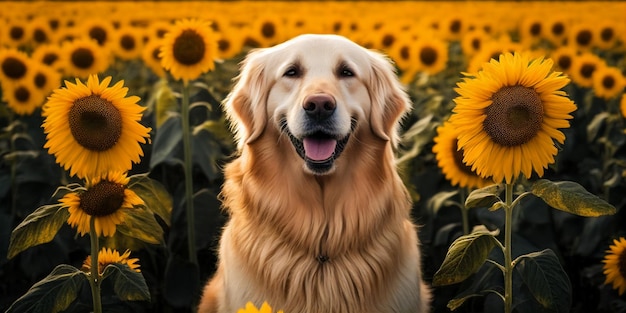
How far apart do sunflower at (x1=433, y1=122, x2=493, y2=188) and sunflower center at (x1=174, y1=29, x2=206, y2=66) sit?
1876mm

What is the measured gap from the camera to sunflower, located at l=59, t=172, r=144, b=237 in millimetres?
2965

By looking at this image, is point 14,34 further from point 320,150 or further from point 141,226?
point 320,150

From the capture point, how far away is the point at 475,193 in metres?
3.12

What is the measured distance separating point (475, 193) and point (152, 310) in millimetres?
2617

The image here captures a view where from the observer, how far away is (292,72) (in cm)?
356

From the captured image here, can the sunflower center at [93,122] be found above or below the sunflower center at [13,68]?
above

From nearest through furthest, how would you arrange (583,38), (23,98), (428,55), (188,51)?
1. (188,51)
2. (23,98)
3. (428,55)
4. (583,38)

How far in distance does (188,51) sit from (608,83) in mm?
3789

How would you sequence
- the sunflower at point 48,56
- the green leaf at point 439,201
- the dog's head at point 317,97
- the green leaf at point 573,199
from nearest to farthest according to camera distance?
the green leaf at point 573,199 < the dog's head at point 317,97 < the green leaf at point 439,201 < the sunflower at point 48,56

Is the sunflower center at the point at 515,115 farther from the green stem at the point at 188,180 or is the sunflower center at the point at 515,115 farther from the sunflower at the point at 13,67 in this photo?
the sunflower at the point at 13,67

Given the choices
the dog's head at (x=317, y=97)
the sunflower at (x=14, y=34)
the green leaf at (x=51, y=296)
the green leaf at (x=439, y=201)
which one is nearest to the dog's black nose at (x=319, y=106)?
the dog's head at (x=317, y=97)

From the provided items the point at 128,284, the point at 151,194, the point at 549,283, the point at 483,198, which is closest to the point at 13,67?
the point at 151,194

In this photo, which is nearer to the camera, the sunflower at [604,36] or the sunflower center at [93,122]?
the sunflower center at [93,122]

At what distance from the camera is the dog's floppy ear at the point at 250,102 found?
12.0ft
